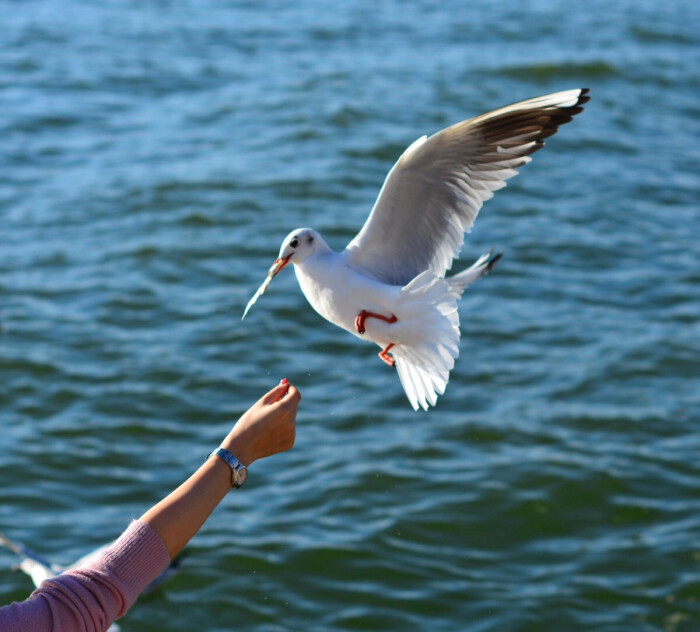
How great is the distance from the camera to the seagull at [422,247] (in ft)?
8.42

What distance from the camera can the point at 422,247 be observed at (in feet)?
9.57

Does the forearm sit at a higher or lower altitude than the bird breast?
lower

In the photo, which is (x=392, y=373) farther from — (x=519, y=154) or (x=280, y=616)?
(x=519, y=154)

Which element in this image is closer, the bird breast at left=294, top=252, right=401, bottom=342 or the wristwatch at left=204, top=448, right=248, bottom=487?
the wristwatch at left=204, top=448, right=248, bottom=487

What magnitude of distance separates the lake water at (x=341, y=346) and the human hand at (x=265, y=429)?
142 inches

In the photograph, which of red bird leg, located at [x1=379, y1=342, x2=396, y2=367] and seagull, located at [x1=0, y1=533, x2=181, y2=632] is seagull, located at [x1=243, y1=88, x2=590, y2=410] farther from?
seagull, located at [x1=0, y1=533, x2=181, y2=632]

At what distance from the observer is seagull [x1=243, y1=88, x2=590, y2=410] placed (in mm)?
2566

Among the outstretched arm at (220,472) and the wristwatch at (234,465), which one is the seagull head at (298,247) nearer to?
the outstretched arm at (220,472)

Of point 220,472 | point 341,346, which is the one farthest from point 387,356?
point 341,346

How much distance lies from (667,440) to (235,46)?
8.21 meters

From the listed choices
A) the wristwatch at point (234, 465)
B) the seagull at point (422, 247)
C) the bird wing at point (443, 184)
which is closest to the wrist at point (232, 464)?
the wristwatch at point (234, 465)

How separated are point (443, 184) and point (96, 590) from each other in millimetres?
1522

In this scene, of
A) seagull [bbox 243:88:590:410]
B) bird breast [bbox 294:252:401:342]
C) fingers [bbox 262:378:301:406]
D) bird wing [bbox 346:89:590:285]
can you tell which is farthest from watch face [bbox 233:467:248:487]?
bird wing [bbox 346:89:590:285]

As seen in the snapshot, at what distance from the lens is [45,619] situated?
1.72 m
